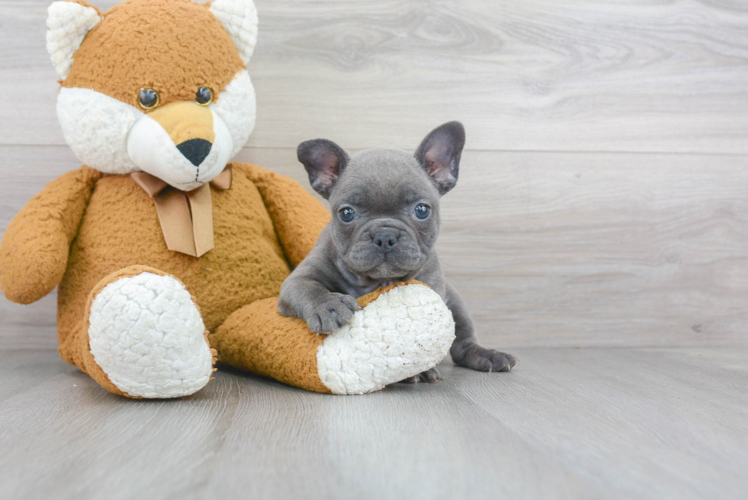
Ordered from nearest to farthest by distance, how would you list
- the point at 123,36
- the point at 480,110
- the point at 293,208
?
the point at 123,36 → the point at 293,208 → the point at 480,110

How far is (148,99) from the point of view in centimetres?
126

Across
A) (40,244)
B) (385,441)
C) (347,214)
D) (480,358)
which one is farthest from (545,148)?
(40,244)

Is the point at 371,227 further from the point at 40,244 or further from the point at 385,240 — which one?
the point at 40,244

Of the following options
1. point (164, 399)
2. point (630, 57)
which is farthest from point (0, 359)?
point (630, 57)

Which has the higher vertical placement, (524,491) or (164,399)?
(524,491)

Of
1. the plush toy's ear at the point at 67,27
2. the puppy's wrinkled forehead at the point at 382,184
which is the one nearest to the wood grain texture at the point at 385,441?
the puppy's wrinkled forehead at the point at 382,184

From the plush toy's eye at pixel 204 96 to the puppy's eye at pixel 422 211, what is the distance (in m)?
0.55

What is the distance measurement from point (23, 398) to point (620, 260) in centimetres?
167

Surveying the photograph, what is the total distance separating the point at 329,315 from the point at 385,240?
0.59 feet

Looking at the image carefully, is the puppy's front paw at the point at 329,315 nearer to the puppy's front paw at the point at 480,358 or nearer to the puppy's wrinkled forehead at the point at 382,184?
the puppy's wrinkled forehead at the point at 382,184

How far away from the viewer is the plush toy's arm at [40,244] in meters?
1.23

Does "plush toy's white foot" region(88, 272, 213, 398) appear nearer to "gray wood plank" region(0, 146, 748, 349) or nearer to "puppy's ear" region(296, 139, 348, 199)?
"puppy's ear" region(296, 139, 348, 199)

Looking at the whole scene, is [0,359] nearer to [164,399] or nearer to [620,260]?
[164,399]

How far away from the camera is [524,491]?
27.9 inches
